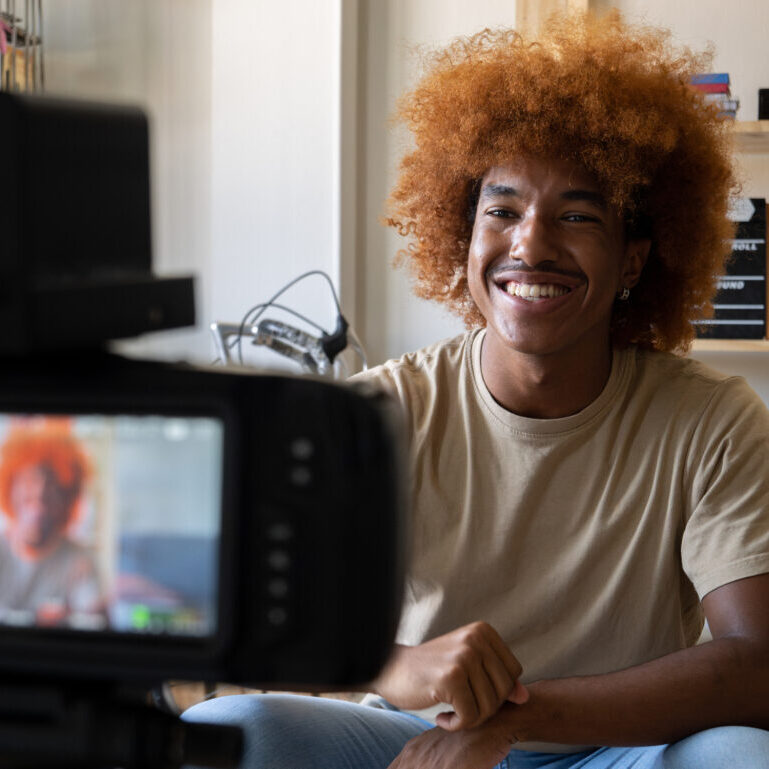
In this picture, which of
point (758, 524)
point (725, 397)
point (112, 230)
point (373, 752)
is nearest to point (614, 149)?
point (725, 397)

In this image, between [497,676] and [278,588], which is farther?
[497,676]

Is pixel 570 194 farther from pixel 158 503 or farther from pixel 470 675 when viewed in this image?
pixel 158 503

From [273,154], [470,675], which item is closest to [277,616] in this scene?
[470,675]

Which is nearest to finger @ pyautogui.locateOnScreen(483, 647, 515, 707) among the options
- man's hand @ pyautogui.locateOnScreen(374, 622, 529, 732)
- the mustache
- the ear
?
man's hand @ pyautogui.locateOnScreen(374, 622, 529, 732)

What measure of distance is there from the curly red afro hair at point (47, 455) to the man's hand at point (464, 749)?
69 centimetres

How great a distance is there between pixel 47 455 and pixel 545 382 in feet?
2.95

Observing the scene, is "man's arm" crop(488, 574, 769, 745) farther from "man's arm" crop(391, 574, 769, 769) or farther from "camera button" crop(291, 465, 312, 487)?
"camera button" crop(291, 465, 312, 487)

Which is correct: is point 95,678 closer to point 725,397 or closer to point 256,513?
point 256,513

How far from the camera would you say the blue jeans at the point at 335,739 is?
1157 millimetres

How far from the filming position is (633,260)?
1432mm

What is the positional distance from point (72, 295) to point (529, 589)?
89 centimetres

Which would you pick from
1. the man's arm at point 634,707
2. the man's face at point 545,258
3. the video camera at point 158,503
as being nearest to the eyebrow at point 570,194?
the man's face at point 545,258

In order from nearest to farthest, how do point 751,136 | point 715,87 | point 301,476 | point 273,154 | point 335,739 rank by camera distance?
point 301,476 < point 335,739 < point 715,87 < point 751,136 < point 273,154

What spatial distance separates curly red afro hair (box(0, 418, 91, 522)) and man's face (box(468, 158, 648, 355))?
88cm
